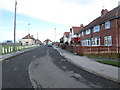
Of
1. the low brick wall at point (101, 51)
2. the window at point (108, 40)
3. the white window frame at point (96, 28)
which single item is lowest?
the low brick wall at point (101, 51)

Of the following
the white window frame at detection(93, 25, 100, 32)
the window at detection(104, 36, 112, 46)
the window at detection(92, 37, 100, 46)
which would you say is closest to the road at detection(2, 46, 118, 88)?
the window at detection(104, 36, 112, 46)

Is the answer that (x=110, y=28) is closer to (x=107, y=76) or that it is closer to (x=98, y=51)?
(x=98, y=51)

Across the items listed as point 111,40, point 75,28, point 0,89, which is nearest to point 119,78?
point 0,89

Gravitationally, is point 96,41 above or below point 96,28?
below

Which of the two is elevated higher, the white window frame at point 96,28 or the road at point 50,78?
the white window frame at point 96,28

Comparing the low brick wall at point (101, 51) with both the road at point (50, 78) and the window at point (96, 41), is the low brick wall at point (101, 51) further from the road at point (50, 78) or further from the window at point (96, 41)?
the window at point (96, 41)

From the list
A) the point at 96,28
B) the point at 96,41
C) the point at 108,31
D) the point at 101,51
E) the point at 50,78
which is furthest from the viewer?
the point at 96,28

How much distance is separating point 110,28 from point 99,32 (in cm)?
433

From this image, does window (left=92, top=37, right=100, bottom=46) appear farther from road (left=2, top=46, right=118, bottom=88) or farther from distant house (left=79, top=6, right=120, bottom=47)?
road (left=2, top=46, right=118, bottom=88)

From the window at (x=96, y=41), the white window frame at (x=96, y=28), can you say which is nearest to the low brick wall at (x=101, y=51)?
the window at (x=96, y=41)

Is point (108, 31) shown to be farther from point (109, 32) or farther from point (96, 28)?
point (96, 28)

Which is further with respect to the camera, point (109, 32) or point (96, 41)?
point (96, 41)

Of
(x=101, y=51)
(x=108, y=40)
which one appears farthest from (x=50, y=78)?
(x=108, y=40)

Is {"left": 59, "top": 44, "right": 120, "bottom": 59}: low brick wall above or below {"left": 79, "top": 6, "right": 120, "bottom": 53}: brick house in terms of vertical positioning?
below
